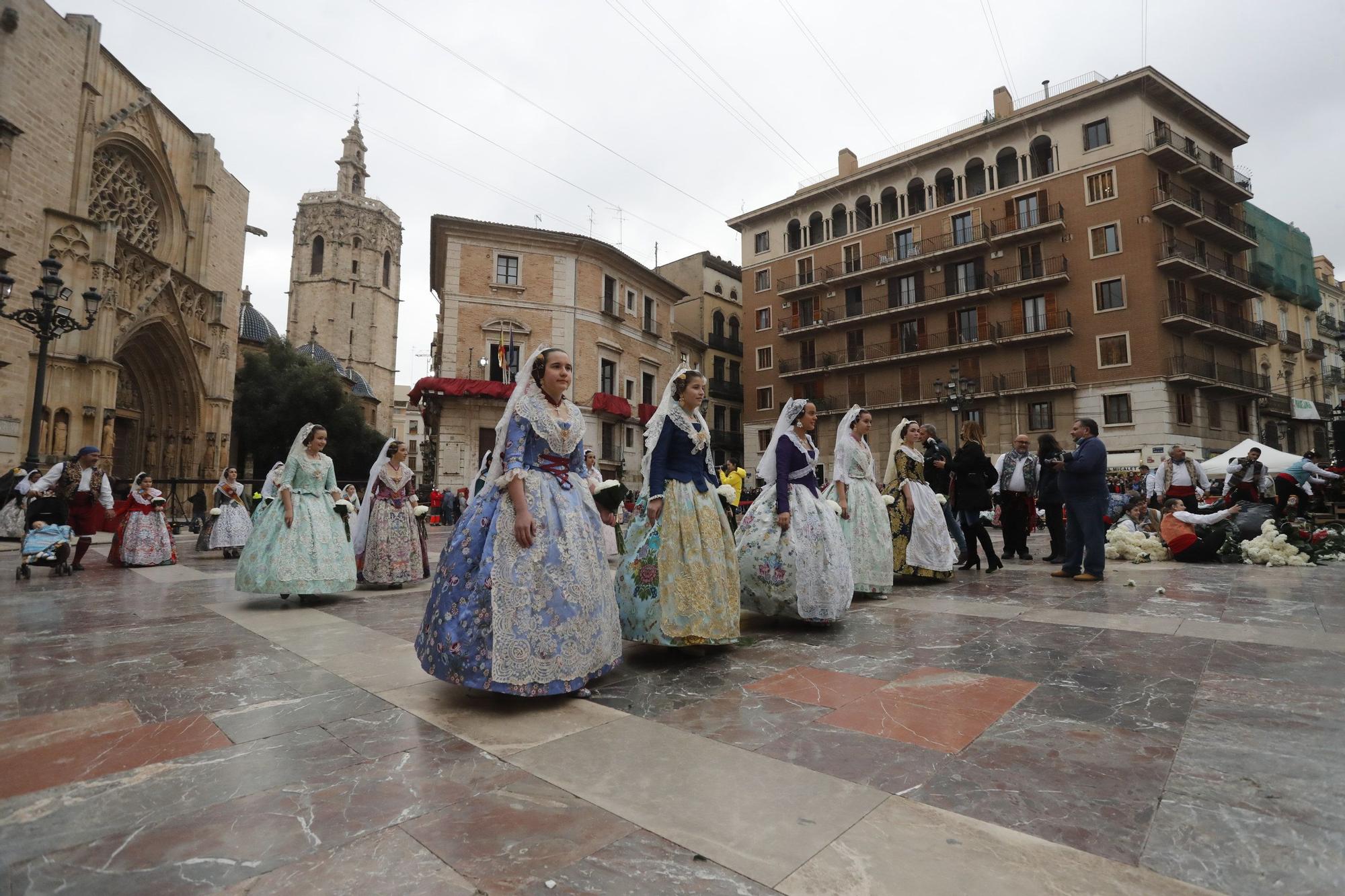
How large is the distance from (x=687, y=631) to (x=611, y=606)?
1.89 feet

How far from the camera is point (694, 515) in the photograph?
4.01m

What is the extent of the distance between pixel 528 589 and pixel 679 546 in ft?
3.66

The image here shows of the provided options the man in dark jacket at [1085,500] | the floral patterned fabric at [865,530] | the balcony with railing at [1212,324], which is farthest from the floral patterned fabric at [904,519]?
the balcony with railing at [1212,324]

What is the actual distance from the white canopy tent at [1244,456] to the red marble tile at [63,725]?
16255mm

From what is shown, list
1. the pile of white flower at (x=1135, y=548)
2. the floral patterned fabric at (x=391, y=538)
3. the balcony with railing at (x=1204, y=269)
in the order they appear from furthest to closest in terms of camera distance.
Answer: the balcony with railing at (x=1204, y=269) → the pile of white flower at (x=1135, y=548) → the floral patterned fabric at (x=391, y=538)

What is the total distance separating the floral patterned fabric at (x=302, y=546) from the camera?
5895 mm

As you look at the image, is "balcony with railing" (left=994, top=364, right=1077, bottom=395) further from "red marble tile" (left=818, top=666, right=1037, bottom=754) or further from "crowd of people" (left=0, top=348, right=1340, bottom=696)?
"red marble tile" (left=818, top=666, right=1037, bottom=754)

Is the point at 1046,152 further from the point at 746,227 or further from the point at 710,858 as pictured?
the point at 710,858

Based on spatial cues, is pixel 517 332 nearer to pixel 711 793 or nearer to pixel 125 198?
pixel 125 198

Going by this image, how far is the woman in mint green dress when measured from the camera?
5.90 meters

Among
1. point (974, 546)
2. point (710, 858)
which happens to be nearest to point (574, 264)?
point (974, 546)

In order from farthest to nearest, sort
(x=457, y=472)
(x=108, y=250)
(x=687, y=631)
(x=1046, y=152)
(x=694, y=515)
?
(x=1046, y=152), (x=457, y=472), (x=108, y=250), (x=694, y=515), (x=687, y=631)

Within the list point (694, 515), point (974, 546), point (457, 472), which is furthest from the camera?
point (457, 472)

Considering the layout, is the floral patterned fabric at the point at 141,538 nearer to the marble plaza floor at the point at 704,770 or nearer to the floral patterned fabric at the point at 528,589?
the marble plaza floor at the point at 704,770
